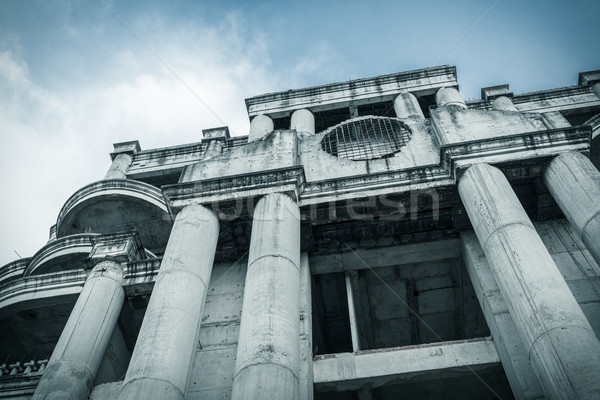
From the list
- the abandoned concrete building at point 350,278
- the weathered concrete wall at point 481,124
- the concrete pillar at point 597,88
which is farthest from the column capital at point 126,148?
the concrete pillar at point 597,88

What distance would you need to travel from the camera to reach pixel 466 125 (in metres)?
15.9

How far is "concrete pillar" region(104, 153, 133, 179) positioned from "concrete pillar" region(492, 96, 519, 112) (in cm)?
2081

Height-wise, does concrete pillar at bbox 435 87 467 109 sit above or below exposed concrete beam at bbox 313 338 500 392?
above

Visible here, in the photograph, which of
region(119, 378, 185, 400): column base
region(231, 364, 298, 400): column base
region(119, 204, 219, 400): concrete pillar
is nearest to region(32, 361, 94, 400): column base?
region(119, 204, 219, 400): concrete pillar

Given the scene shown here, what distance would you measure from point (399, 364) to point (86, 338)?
8.90 metres

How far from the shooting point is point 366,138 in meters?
18.9

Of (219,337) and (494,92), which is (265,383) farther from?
(494,92)

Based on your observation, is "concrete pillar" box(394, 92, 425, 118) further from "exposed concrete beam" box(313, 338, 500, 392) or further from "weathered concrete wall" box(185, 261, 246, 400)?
"exposed concrete beam" box(313, 338, 500, 392)

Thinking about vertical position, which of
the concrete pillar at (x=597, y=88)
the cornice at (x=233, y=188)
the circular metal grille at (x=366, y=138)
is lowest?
the cornice at (x=233, y=188)

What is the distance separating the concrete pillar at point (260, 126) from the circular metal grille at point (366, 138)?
5.80m

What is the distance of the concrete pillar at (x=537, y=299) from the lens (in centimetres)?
848

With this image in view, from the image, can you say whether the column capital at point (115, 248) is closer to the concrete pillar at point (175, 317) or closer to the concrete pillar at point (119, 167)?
the concrete pillar at point (175, 317)

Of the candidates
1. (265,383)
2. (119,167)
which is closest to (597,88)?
(265,383)

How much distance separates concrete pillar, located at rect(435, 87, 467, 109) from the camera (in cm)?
2408
